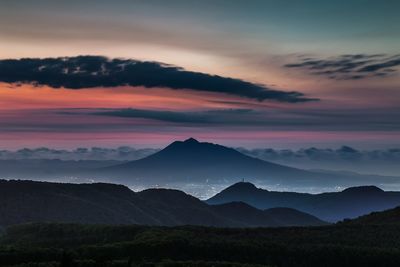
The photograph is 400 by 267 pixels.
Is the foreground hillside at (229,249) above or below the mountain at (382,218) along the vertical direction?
below

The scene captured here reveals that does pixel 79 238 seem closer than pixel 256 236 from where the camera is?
No

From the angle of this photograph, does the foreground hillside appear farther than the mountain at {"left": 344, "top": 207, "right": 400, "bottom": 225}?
No

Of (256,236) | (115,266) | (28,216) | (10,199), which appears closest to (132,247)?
(115,266)

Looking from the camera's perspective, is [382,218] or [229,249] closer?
[229,249]

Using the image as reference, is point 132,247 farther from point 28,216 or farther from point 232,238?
point 28,216

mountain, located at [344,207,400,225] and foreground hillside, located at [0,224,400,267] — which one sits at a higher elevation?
mountain, located at [344,207,400,225]

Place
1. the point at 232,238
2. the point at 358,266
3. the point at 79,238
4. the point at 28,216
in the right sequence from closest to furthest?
the point at 358,266 → the point at 232,238 → the point at 79,238 → the point at 28,216

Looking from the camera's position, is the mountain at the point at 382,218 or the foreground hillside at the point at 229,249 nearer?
the foreground hillside at the point at 229,249

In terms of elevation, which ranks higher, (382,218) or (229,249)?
(382,218)
